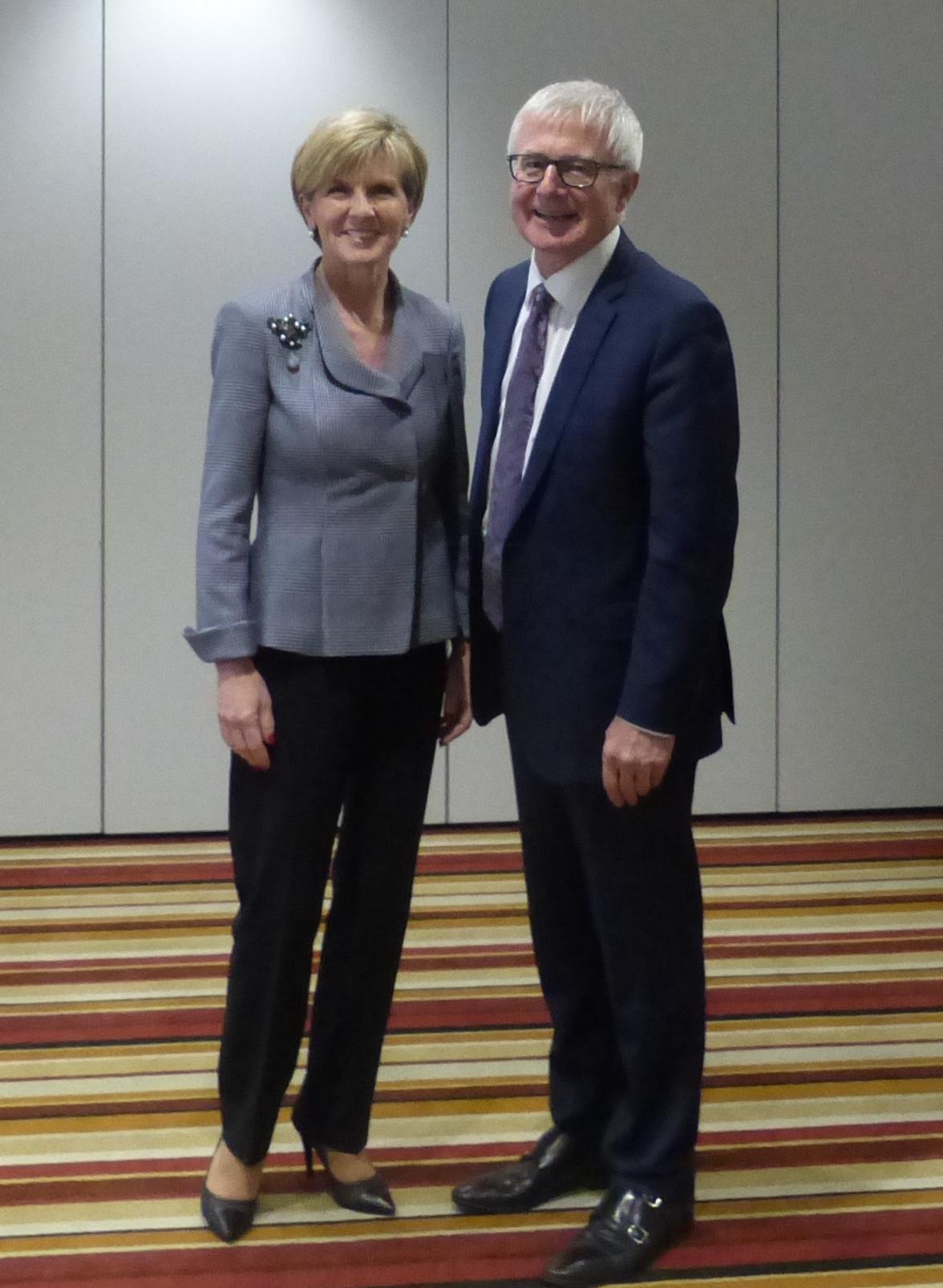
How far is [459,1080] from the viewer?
2.94m

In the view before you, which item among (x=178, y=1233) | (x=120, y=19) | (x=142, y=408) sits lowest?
(x=178, y=1233)

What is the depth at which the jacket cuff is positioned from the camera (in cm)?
223

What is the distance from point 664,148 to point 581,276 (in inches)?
100

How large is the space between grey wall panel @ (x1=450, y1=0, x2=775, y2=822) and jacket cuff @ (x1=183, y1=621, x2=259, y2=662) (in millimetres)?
2429

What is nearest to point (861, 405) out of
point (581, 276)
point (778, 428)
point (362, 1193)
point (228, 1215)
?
point (778, 428)

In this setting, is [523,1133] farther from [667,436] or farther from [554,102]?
[554,102]

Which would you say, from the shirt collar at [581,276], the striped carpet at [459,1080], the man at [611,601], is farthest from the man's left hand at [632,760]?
the striped carpet at [459,1080]

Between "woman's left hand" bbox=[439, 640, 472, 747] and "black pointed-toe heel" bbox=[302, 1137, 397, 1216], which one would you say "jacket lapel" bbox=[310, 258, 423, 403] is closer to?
"woman's left hand" bbox=[439, 640, 472, 747]

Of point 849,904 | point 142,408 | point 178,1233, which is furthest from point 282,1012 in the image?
point 142,408

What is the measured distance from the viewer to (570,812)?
2309 mm

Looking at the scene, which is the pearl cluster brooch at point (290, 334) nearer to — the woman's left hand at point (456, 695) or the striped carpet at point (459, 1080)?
the woman's left hand at point (456, 695)

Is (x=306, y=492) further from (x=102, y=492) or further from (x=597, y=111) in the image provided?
(x=102, y=492)

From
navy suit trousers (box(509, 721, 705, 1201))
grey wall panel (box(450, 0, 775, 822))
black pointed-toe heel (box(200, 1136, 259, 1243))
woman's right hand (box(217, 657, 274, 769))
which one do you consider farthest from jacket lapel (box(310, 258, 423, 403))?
grey wall panel (box(450, 0, 775, 822))

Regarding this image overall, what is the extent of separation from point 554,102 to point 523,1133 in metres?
1.65
